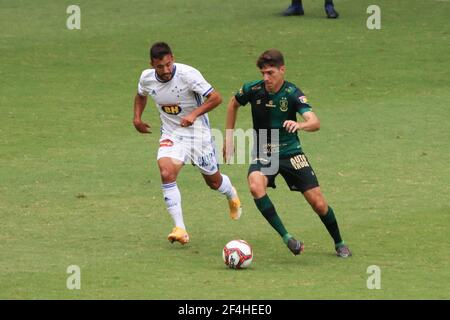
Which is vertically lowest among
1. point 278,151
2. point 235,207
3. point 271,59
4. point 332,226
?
point 235,207

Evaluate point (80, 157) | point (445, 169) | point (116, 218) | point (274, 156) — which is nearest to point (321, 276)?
point (274, 156)

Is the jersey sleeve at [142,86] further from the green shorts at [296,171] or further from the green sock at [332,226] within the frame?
the green sock at [332,226]

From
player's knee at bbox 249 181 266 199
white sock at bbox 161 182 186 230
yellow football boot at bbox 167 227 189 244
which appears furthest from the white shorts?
player's knee at bbox 249 181 266 199

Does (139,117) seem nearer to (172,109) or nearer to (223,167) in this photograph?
(172,109)

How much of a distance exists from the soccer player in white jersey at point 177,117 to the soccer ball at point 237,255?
41.6 inches

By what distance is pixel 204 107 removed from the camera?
43.1 ft

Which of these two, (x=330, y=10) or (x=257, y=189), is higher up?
(x=330, y=10)

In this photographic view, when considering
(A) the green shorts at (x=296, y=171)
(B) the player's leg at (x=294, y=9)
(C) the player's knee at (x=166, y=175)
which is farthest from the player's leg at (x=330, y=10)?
(A) the green shorts at (x=296, y=171)

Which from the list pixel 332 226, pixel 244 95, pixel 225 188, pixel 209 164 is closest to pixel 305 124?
pixel 244 95

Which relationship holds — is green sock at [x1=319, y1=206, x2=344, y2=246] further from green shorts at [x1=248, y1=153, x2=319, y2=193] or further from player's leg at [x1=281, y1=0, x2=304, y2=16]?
player's leg at [x1=281, y1=0, x2=304, y2=16]

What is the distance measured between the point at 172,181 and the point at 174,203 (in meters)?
0.27

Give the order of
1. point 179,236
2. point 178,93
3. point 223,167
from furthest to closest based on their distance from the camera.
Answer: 1. point 223,167
2. point 178,93
3. point 179,236

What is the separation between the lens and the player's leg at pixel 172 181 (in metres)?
12.7
